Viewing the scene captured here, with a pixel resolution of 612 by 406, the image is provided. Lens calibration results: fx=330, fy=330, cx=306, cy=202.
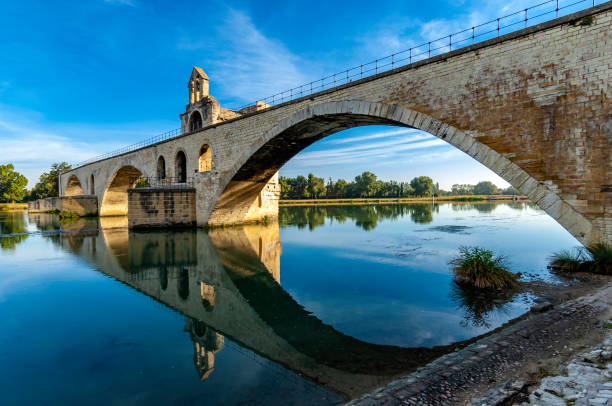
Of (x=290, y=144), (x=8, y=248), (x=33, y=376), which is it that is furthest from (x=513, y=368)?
(x=8, y=248)

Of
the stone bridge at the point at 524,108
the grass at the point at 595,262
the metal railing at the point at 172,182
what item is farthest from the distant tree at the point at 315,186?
the grass at the point at 595,262

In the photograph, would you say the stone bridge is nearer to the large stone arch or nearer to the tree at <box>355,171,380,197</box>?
the large stone arch

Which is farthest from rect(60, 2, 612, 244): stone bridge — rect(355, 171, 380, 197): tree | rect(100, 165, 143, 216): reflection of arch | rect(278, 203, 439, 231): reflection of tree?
rect(355, 171, 380, 197): tree

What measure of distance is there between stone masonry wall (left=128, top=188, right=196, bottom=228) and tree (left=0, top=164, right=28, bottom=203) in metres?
71.8

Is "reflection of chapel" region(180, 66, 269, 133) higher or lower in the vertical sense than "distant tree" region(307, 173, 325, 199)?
higher

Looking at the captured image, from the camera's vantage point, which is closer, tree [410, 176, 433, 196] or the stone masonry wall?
the stone masonry wall

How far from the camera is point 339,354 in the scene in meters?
4.91

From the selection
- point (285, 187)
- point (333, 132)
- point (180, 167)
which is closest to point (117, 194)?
point (180, 167)

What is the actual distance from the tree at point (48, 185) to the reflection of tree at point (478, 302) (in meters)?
A: 76.6

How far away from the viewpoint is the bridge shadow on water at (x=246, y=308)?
4.55m

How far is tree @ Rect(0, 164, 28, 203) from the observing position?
70188mm

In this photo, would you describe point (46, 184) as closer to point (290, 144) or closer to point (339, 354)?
point (290, 144)

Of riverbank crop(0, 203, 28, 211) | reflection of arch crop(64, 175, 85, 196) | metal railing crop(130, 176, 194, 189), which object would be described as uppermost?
reflection of arch crop(64, 175, 85, 196)

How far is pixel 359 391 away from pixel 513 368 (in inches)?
66.4
